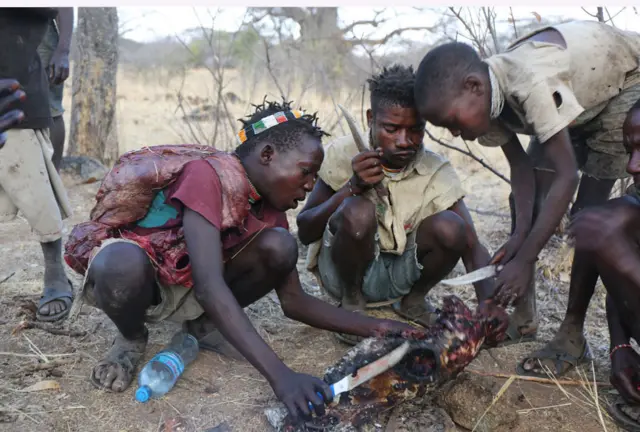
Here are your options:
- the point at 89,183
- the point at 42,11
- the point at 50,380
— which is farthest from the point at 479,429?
the point at 89,183

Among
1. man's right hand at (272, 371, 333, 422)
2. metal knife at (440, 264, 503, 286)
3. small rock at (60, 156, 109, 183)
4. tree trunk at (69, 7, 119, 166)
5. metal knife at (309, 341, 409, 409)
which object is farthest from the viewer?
tree trunk at (69, 7, 119, 166)

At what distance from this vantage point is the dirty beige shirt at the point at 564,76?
2.14 meters

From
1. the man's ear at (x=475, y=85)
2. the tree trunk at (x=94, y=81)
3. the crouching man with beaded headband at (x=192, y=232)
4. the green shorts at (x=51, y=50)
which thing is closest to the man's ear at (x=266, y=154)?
the crouching man with beaded headband at (x=192, y=232)

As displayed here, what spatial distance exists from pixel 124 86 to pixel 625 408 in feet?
50.5

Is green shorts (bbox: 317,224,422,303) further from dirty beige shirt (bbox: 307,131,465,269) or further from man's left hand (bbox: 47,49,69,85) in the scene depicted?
man's left hand (bbox: 47,49,69,85)

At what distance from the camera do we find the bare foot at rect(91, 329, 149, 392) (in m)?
2.11

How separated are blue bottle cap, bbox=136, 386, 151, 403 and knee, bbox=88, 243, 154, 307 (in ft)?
0.98

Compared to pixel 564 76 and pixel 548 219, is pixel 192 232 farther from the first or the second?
pixel 564 76

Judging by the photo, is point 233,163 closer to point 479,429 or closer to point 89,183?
point 479,429

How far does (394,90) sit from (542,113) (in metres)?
0.59

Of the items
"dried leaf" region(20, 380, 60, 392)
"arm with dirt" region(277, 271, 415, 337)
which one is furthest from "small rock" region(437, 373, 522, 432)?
"dried leaf" region(20, 380, 60, 392)

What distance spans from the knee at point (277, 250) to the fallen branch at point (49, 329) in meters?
0.94

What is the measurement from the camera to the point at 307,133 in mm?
2225

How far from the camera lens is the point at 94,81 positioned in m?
5.82
